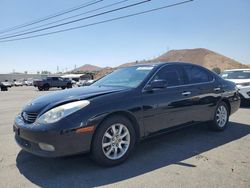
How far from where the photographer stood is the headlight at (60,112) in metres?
3.49

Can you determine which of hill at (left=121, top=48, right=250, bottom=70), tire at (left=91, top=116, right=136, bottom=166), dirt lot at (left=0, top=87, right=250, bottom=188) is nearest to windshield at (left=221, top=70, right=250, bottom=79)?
dirt lot at (left=0, top=87, right=250, bottom=188)

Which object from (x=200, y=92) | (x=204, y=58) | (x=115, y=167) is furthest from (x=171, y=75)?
(x=204, y=58)

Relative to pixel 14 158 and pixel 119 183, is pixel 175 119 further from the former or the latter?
pixel 14 158

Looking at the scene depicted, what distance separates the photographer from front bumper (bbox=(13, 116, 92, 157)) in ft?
11.1

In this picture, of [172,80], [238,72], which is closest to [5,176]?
[172,80]

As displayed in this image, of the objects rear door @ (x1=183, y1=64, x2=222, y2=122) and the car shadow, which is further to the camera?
rear door @ (x1=183, y1=64, x2=222, y2=122)

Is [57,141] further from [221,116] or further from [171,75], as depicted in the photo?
[221,116]

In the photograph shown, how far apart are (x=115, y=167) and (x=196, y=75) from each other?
273 centimetres

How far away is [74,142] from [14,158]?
1463 mm

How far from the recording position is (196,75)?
5453 millimetres

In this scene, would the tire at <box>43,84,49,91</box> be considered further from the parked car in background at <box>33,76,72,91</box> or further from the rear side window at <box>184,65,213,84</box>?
the rear side window at <box>184,65,213,84</box>

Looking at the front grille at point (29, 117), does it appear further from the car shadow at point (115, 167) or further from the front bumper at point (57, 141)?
the car shadow at point (115, 167)

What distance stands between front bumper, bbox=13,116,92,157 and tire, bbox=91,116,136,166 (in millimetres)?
151

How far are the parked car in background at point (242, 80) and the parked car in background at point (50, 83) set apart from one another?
998 inches
